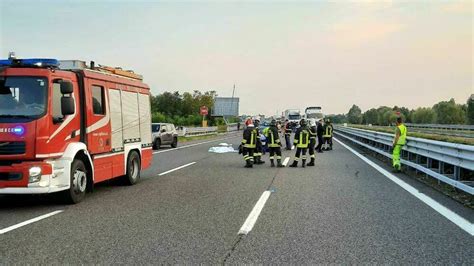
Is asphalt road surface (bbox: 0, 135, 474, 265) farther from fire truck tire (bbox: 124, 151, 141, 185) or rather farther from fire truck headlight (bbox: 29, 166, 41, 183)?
fire truck headlight (bbox: 29, 166, 41, 183)

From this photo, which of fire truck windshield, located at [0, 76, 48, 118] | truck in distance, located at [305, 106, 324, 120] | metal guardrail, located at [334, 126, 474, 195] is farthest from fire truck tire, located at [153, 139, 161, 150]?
truck in distance, located at [305, 106, 324, 120]

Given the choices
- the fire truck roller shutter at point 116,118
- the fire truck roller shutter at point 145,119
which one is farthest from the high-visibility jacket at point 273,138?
the fire truck roller shutter at point 116,118

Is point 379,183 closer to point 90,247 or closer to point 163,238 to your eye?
point 163,238

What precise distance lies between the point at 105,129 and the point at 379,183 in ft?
22.1

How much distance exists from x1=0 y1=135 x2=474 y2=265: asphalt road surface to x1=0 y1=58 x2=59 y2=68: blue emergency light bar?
2.63 meters

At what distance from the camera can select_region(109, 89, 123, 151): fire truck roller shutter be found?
34.7 ft

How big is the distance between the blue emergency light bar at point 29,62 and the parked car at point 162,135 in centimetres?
1886

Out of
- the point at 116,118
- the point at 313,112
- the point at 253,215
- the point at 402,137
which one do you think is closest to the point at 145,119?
the point at 116,118

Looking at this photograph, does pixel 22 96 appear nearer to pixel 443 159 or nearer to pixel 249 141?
pixel 443 159

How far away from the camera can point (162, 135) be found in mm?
28375

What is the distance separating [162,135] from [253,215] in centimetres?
2125

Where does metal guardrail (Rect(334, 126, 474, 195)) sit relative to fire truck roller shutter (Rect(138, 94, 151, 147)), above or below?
below

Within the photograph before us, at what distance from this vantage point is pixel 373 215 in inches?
303

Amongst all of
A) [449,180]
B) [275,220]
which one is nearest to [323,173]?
[449,180]
